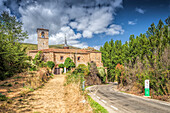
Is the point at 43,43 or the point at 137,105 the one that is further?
the point at 43,43

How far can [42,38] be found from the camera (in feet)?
113

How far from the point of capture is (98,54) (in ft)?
121

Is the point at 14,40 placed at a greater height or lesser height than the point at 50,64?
greater

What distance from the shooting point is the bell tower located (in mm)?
33844

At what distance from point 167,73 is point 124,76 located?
6.48m

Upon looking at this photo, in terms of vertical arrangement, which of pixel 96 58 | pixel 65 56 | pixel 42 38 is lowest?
pixel 96 58

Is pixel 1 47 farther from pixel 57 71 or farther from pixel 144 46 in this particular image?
pixel 144 46

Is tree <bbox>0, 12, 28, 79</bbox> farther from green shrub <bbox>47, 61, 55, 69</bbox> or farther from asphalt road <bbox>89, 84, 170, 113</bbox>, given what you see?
green shrub <bbox>47, 61, 55, 69</bbox>

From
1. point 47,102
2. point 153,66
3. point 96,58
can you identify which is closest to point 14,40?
point 47,102

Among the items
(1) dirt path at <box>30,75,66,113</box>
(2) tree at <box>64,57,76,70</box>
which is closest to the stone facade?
(2) tree at <box>64,57,76,70</box>

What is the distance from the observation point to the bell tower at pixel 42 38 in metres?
33.8

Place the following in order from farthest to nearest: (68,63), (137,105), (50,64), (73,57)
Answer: (73,57) → (68,63) → (50,64) → (137,105)

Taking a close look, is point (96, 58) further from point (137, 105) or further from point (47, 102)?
point (47, 102)

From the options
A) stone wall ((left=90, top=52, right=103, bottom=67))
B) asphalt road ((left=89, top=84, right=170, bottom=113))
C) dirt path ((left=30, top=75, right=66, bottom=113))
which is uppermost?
stone wall ((left=90, top=52, right=103, bottom=67))
